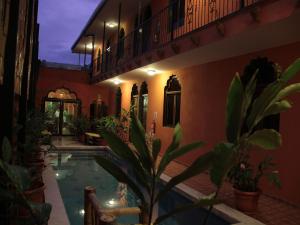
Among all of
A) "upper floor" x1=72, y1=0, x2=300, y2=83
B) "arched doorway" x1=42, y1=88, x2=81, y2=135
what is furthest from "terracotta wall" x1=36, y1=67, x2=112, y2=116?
"upper floor" x1=72, y1=0, x2=300, y2=83

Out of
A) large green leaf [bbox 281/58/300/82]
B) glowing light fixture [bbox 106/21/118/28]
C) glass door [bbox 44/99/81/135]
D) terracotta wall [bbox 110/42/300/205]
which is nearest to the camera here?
large green leaf [bbox 281/58/300/82]

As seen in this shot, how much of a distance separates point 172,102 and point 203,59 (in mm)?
3074

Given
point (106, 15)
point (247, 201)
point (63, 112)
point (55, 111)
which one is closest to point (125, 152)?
point (247, 201)

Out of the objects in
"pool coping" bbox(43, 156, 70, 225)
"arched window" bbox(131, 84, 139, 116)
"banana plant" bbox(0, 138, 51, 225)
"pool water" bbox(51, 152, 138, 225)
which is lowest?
"pool water" bbox(51, 152, 138, 225)

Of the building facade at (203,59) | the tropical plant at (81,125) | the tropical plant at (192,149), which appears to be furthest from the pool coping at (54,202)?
the tropical plant at (81,125)

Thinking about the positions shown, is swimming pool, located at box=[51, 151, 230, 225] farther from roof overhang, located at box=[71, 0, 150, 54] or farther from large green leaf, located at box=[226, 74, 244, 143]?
roof overhang, located at box=[71, 0, 150, 54]

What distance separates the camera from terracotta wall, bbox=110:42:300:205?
6.30 metres

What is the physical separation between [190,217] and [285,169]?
2.15 m

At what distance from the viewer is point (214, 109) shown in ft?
28.9

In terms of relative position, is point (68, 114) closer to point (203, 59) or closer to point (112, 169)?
point (203, 59)

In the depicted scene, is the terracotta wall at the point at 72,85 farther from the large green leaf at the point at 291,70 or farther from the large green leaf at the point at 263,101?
the large green leaf at the point at 263,101

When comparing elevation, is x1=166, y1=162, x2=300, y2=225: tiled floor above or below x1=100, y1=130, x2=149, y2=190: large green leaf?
below

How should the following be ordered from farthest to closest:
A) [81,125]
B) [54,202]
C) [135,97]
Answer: [81,125] → [135,97] → [54,202]

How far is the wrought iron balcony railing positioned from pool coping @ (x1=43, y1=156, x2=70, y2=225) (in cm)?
440
